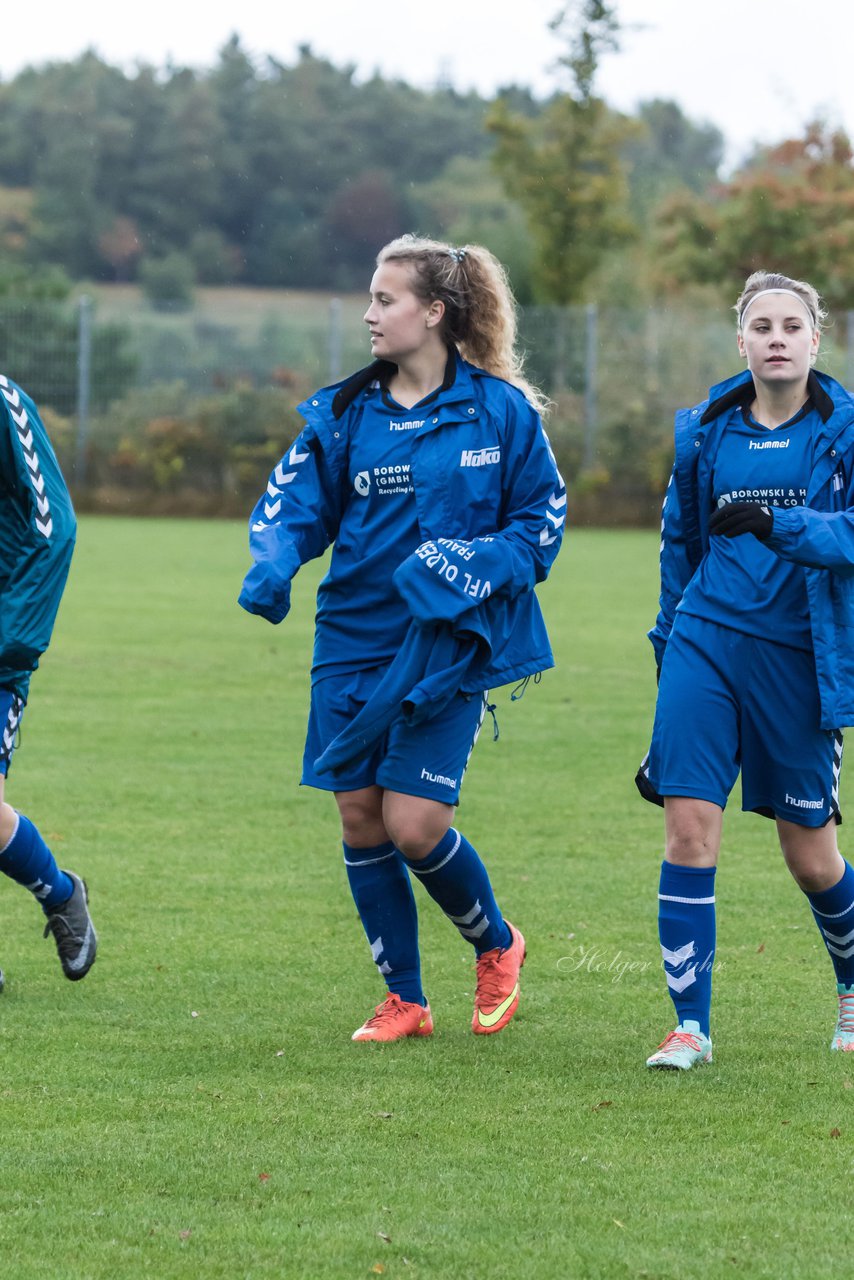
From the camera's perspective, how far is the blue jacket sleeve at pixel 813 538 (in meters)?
4.65

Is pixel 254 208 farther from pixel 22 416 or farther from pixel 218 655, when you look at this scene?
pixel 22 416

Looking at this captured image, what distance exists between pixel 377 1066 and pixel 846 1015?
134 cm

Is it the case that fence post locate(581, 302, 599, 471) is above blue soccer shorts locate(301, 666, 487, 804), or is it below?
below

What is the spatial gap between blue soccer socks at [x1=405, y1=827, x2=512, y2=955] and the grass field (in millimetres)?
269

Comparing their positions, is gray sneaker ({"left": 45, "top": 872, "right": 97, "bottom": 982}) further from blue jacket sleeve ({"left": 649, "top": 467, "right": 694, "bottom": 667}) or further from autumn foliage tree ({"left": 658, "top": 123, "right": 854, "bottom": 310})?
autumn foliage tree ({"left": 658, "top": 123, "right": 854, "bottom": 310})

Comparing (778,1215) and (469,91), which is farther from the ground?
(469,91)

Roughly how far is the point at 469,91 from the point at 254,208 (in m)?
19.9

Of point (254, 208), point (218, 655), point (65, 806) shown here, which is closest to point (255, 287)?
point (254, 208)

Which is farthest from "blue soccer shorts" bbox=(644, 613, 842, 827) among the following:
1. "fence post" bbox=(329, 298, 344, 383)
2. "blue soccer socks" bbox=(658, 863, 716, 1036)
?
"fence post" bbox=(329, 298, 344, 383)

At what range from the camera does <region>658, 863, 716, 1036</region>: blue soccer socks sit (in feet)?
16.5

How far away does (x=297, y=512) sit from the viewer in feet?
17.1

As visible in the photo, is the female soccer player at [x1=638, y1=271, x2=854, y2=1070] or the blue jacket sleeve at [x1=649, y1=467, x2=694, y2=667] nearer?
the female soccer player at [x1=638, y1=271, x2=854, y2=1070]

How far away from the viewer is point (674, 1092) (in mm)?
4711

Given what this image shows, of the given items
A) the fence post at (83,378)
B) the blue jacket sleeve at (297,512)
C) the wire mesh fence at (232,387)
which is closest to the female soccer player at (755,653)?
the blue jacket sleeve at (297,512)
